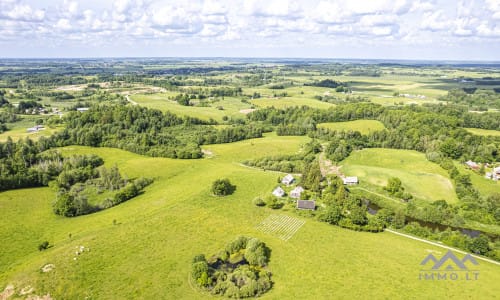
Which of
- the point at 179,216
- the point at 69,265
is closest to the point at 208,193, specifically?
the point at 179,216

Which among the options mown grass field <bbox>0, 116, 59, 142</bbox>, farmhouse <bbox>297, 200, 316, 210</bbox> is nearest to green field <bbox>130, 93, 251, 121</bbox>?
mown grass field <bbox>0, 116, 59, 142</bbox>

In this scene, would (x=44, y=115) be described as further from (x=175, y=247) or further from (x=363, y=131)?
(x=363, y=131)

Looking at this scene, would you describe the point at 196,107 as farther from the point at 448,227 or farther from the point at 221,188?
the point at 448,227

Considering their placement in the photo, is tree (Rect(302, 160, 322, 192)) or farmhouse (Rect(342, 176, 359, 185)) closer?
tree (Rect(302, 160, 322, 192))

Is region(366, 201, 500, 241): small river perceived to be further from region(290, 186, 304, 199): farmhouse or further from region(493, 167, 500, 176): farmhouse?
region(493, 167, 500, 176): farmhouse

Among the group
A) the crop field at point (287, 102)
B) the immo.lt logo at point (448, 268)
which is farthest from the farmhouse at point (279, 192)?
the crop field at point (287, 102)

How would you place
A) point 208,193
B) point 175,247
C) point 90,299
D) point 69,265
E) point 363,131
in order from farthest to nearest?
1. point 363,131
2. point 208,193
3. point 175,247
4. point 69,265
5. point 90,299
